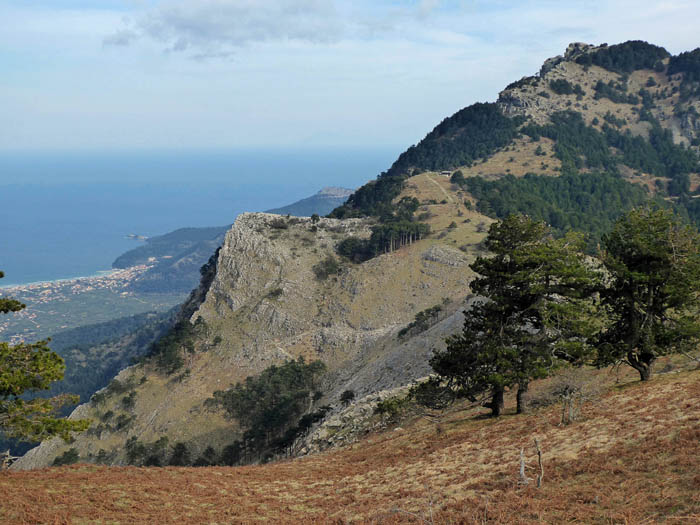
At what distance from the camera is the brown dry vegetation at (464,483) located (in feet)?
50.5

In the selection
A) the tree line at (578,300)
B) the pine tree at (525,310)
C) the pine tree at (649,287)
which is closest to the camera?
the pine tree at (649,287)

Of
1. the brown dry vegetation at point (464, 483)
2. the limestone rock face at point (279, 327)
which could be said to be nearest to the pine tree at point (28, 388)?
the brown dry vegetation at point (464, 483)

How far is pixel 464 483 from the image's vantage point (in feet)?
65.1

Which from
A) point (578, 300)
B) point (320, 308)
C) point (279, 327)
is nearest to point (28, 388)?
point (578, 300)

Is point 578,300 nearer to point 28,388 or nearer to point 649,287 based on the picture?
point 649,287

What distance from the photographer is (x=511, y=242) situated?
31406 millimetres

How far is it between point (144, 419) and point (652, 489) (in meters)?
87.1

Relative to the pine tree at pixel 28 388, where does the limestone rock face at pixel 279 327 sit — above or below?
below

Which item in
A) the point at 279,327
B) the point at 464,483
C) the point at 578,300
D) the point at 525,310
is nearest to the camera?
the point at 464,483

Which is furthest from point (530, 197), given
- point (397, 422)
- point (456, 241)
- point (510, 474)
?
point (510, 474)

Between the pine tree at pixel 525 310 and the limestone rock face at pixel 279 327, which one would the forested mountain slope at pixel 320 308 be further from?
the pine tree at pixel 525 310

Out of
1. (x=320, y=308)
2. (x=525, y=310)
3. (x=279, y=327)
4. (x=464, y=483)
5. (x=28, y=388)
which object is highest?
(x=525, y=310)

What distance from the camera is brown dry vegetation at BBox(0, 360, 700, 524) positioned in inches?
606

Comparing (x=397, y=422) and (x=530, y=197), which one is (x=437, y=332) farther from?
(x=530, y=197)
